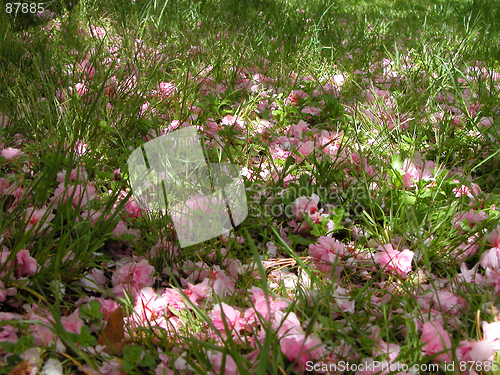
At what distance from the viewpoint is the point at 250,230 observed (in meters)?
1.68

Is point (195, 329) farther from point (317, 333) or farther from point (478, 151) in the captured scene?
point (478, 151)

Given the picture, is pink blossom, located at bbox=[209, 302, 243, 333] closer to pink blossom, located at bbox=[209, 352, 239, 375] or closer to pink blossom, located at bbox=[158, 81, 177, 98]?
pink blossom, located at bbox=[209, 352, 239, 375]

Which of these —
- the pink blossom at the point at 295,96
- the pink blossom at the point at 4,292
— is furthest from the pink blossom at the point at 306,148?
the pink blossom at the point at 4,292

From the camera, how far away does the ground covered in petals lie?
44.7 inches

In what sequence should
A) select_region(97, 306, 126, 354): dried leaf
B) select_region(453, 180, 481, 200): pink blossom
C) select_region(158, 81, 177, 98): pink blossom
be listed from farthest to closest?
1. select_region(158, 81, 177, 98): pink blossom
2. select_region(453, 180, 481, 200): pink blossom
3. select_region(97, 306, 126, 354): dried leaf

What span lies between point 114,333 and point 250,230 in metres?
0.67

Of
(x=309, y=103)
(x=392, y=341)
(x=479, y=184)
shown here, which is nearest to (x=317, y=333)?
(x=392, y=341)

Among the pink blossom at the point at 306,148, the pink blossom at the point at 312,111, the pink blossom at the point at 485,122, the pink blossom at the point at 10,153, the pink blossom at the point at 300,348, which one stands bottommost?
the pink blossom at the point at 300,348

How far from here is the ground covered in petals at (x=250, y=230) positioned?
3.72ft

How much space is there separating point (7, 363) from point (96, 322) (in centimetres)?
25

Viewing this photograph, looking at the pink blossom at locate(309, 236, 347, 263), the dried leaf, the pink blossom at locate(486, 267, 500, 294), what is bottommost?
the dried leaf

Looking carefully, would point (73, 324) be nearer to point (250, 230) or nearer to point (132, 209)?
point (132, 209)

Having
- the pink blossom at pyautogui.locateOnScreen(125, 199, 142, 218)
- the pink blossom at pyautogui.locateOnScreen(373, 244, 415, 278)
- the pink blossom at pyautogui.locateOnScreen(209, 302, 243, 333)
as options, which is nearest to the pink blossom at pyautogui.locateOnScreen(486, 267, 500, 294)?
the pink blossom at pyautogui.locateOnScreen(373, 244, 415, 278)

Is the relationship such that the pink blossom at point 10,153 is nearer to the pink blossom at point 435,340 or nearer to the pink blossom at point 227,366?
the pink blossom at point 227,366
